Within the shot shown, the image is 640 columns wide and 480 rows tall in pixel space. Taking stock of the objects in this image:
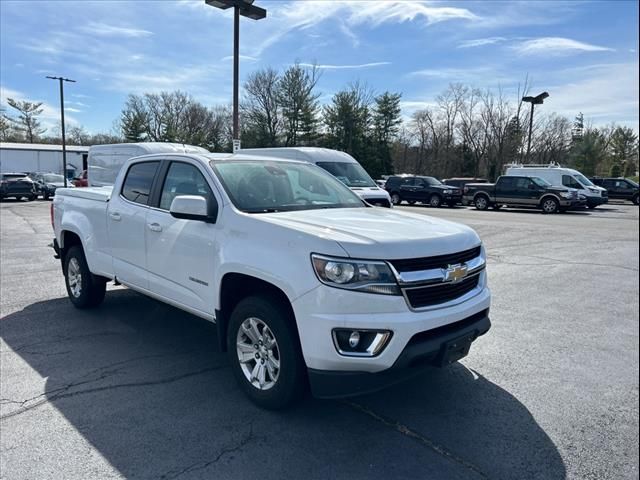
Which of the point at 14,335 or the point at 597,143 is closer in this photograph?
the point at 14,335

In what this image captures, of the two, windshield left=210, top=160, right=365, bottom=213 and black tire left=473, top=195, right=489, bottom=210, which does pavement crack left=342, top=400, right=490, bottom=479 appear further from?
black tire left=473, top=195, right=489, bottom=210

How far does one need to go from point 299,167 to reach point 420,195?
76.1 ft

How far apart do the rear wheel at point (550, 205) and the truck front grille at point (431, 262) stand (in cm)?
2109

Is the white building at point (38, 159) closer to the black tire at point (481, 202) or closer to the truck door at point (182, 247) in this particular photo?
the black tire at point (481, 202)

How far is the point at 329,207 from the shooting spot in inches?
165

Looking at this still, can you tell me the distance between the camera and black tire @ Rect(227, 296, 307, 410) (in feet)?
10.2

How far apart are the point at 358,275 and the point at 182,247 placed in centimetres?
186

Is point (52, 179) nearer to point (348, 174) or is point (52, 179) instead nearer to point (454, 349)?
point (348, 174)

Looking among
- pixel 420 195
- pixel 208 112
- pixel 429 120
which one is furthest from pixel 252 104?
pixel 420 195

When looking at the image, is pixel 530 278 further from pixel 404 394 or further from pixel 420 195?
pixel 420 195

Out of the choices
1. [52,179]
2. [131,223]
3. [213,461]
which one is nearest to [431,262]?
[213,461]

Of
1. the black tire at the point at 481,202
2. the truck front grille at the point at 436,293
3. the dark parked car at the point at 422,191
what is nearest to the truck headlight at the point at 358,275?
the truck front grille at the point at 436,293

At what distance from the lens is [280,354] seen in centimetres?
316

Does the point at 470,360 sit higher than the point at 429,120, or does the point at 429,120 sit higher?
the point at 429,120
